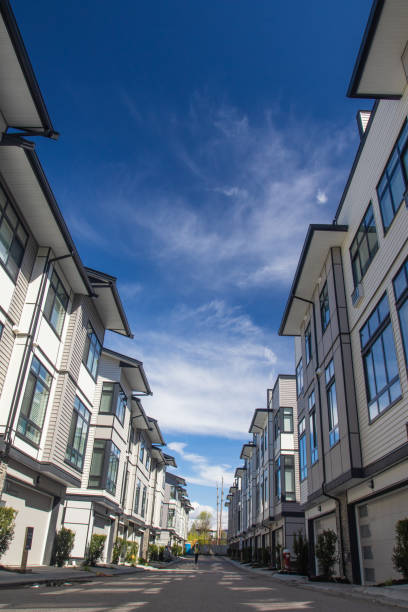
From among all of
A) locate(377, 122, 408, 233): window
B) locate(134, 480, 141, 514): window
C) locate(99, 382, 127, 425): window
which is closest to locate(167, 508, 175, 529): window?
locate(134, 480, 141, 514): window

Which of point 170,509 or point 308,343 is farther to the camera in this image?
point 170,509

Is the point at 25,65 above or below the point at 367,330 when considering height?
above

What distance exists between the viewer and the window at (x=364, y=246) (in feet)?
48.0

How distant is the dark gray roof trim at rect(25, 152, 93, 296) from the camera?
12633mm

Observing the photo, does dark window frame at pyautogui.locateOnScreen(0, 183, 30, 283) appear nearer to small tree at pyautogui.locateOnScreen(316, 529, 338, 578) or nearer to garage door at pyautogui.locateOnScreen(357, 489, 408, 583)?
garage door at pyautogui.locateOnScreen(357, 489, 408, 583)

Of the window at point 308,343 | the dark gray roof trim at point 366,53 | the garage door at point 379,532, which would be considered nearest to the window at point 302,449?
the window at point 308,343

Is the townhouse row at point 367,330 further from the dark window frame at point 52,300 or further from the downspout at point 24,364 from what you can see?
the downspout at point 24,364

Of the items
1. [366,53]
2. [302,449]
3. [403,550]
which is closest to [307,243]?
[366,53]

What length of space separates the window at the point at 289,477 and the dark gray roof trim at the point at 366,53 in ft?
87.5

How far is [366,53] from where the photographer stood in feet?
37.0

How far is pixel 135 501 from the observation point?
35656mm

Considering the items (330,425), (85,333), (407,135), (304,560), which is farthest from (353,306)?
(304,560)

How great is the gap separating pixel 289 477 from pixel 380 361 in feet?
71.3

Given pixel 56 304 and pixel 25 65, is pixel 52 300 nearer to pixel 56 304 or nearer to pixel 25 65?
pixel 56 304
